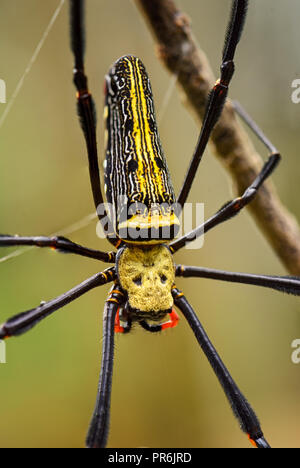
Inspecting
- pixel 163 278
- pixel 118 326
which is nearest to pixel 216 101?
pixel 163 278

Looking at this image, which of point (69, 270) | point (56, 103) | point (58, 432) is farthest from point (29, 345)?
point (56, 103)

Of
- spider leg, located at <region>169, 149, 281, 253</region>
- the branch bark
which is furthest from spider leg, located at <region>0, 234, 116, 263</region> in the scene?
the branch bark

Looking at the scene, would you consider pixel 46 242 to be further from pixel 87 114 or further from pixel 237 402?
pixel 237 402

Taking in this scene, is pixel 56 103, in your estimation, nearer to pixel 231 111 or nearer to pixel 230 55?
pixel 231 111

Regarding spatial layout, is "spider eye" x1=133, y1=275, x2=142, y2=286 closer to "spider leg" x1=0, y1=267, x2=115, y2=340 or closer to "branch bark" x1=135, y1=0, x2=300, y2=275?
"spider leg" x1=0, y1=267, x2=115, y2=340

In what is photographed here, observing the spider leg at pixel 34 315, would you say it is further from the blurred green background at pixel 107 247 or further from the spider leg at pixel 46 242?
the blurred green background at pixel 107 247

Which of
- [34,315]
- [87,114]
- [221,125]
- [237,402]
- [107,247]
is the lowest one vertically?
[237,402]
